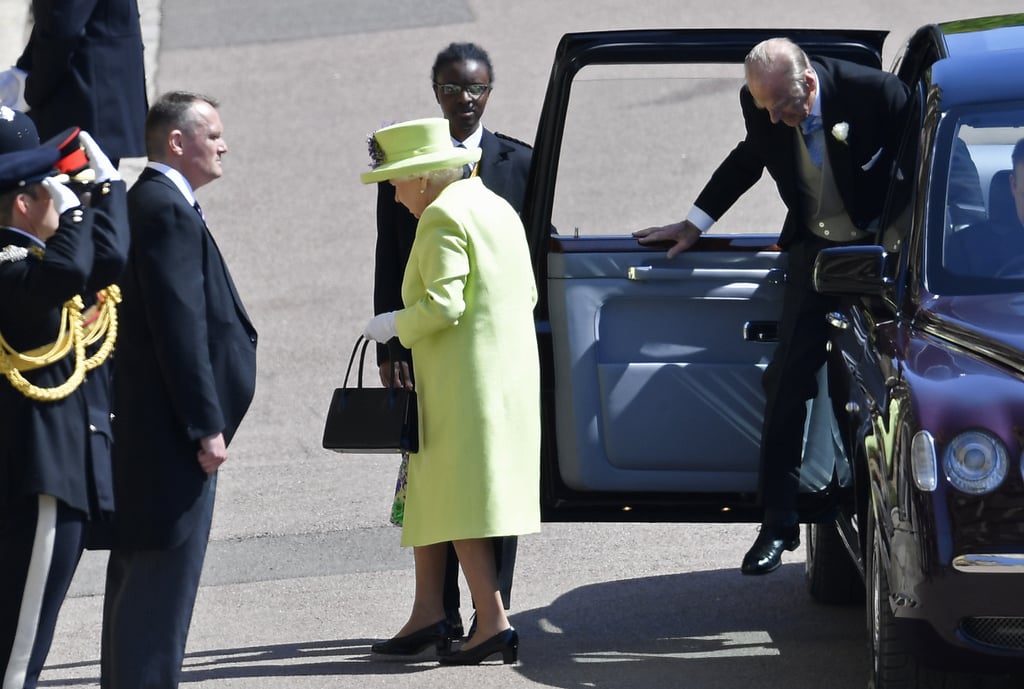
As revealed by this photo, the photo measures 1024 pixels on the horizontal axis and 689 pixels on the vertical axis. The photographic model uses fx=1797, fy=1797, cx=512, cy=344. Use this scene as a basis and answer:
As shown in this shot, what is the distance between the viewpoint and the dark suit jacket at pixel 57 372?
172 inches

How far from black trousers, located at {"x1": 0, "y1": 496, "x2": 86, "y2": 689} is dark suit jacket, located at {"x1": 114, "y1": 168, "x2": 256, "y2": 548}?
0.31 meters

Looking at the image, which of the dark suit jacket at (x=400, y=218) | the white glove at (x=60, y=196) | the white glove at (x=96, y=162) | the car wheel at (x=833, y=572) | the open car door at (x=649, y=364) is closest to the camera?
the white glove at (x=60, y=196)

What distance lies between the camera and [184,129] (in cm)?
493

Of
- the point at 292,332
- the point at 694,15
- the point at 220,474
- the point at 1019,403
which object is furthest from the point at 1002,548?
the point at 694,15

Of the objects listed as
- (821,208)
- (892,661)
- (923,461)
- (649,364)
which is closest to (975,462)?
(923,461)

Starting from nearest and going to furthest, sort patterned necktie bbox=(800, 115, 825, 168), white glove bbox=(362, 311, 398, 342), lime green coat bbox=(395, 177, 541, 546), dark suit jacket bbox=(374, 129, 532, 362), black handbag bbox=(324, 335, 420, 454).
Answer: lime green coat bbox=(395, 177, 541, 546) < white glove bbox=(362, 311, 398, 342) < black handbag bbox=(324, 335, 420, 454) < patterned necktie bbox=(800, 115, 825, 168) < dark suit jacket bbox=(374, 129, 532, 362)

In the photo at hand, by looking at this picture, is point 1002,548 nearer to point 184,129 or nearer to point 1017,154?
point 1017,154

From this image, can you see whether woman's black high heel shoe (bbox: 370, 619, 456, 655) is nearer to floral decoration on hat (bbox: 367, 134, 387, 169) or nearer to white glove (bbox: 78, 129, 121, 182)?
floral decoration on hat (bbox: 367, 134, 387, 169)

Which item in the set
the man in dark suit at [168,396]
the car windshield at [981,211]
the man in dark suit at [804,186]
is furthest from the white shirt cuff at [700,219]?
the man in dark suit at [168,396]

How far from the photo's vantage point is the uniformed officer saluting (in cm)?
440

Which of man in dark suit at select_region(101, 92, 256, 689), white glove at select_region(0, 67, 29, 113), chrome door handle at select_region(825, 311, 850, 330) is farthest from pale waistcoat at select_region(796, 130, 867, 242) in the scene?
white glove at select_region(0, 67, 29, 113)

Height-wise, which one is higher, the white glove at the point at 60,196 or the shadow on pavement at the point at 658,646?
the white glove at the point at 60,196

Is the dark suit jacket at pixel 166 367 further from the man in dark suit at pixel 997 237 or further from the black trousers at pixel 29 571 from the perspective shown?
the man in dark suit at pixel 997 237

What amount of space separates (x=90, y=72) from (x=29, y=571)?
3165 mm
